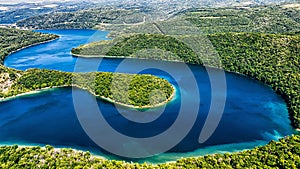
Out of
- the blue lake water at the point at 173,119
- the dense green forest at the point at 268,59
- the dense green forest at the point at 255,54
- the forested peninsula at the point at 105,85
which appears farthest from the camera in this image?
the dense green forest at the point at 255,54

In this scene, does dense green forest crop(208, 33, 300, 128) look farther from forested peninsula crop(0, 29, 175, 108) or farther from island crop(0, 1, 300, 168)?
forested peninsula crop(0, 29, 175, 108)

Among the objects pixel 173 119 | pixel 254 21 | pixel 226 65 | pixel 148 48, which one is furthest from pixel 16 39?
pixel 254 21

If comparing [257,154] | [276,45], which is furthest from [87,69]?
[257,154]

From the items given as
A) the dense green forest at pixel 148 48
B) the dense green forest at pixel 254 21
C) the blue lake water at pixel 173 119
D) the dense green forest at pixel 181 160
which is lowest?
the blue lake water at pixel 173 119

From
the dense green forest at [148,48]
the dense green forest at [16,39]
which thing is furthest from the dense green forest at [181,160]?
the dense green forest at [16,39]

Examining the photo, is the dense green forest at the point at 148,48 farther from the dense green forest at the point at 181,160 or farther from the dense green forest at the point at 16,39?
the dense green forest at the point at 181,160
